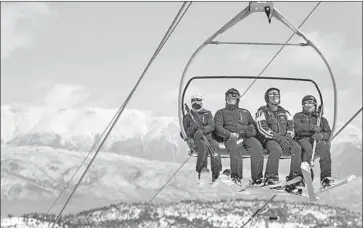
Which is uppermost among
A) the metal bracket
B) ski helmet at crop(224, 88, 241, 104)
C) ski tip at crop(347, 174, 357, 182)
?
the metal bracket

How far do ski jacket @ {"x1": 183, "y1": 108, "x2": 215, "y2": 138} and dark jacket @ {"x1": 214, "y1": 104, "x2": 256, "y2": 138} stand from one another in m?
0.08

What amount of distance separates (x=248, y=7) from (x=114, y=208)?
610 ft

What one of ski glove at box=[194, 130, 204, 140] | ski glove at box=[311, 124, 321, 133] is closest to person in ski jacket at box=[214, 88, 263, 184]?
ski glove at box=[194, 130, 204, 140]

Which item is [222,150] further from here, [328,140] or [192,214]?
[192,214]

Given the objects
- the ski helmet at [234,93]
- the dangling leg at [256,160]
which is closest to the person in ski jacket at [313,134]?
the dangling leg at [256,160]

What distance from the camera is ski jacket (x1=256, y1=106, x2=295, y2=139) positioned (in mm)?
7289

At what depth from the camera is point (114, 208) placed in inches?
7407

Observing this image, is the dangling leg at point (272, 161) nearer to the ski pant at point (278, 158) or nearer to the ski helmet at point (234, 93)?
the ski pant at point (278, 158)

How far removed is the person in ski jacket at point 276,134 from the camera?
23.9 ft

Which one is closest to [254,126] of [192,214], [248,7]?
[248,7]

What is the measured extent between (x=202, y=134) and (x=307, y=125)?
54.3 inches

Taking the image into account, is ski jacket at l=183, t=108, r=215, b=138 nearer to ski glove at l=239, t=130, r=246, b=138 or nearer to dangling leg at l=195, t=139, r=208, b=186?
dangling leg at l=195, t=139, r=208, b=186

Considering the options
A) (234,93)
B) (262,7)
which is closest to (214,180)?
(234,93)

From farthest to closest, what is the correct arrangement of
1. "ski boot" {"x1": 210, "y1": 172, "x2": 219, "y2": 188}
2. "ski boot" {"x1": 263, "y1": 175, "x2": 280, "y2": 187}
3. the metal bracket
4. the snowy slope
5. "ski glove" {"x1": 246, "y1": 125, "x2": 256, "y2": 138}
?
1. the snowy slope
2. "ski glove" {"x1": 246, "y1": 125, "x2": 256, "y2": 138}
3. "ski boot" {"x1": 263, "y1": 175, "x2": 280, "y2": 187}
4. "ski boot" {"x1": 210, "y1": 172, "x2": 219, "y2": 188}
5. the metal bracket
